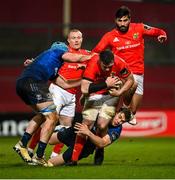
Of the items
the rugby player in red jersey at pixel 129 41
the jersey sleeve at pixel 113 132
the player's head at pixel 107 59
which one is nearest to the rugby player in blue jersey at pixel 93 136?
the jersey sleeve at pixel 113 132

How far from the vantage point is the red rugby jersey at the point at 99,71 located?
14.4m

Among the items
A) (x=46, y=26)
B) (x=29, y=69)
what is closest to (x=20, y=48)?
(x=46, y=26)

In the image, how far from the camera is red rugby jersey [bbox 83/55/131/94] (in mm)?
14438

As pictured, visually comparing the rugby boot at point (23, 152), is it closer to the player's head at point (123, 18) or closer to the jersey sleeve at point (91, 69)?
the jersey sleeve at point (91, 69)

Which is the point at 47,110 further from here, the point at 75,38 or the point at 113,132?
the point at 75,38

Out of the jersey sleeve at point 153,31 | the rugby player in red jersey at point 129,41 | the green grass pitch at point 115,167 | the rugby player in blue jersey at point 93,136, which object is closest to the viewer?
the green grass pitch at point 115,167

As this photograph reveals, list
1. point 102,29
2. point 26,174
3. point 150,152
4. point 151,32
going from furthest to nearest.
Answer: point 102,29
point 150,152
point 151,32
point 26,174

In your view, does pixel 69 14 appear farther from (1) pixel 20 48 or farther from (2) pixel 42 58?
(2) pixel 42 58

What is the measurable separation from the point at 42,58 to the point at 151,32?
3.16 meters

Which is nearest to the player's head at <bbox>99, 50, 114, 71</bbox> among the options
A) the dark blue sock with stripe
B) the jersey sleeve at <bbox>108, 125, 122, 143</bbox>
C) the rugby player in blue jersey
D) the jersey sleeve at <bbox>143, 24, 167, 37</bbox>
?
the rugby player in blue jersey

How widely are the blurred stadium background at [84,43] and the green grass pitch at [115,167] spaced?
13.3ft

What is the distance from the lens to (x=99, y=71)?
14.5 meters

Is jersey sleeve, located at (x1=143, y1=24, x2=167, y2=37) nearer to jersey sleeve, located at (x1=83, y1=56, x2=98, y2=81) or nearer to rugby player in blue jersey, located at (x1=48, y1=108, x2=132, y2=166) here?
rugby player in blue jersey, located at (x1=48, y1=108, x2=132, y2=166)

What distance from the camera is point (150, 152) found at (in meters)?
19.4
